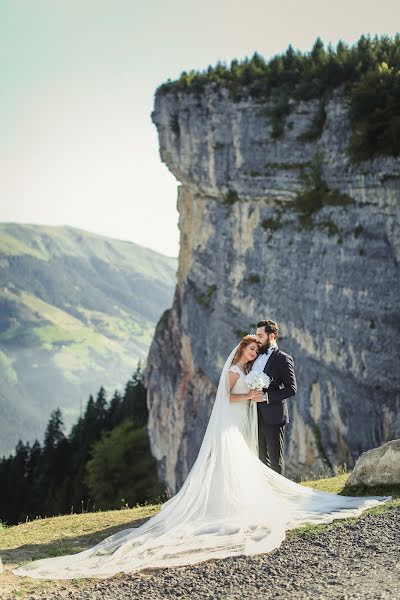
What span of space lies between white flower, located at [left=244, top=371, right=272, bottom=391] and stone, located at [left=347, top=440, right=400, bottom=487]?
298cm

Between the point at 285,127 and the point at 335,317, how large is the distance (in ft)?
42.4

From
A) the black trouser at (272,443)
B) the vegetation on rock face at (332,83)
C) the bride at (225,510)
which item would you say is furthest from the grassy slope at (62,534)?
the vegetation on rock face at (332,83)

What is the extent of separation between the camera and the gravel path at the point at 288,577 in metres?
7.84

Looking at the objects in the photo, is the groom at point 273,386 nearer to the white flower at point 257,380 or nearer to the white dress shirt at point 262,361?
the white dress shirt at point 262,361

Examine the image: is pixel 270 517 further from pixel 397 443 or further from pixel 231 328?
pixel 231 328

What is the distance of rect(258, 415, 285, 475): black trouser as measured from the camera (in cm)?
1245

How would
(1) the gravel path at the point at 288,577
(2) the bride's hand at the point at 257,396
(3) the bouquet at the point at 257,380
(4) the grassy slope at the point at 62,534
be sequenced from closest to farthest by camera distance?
(1) the gravel path at the point at 288,577, (4) the grassy slope at the point at 62,534, (3) the bouquet at the point at 257,380, (2) the bride's hand at the point at 257,396

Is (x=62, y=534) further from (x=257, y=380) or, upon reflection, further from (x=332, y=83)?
(x=332, y=83)

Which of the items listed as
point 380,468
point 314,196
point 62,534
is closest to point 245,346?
point 380,468

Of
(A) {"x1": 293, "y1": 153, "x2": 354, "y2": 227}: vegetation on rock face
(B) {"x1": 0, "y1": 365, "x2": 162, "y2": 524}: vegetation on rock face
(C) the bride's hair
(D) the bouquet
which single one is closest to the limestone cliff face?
(A) {"x1": 293, "y1": 153, "x2": 354, "y2": 227}: vegetation on rock face

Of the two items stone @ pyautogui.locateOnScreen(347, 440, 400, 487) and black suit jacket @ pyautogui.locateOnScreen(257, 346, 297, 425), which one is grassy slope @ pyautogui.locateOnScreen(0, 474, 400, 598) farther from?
black suit jacket @ pyautogui.locateOnScreen(257, 346, 297, 425)

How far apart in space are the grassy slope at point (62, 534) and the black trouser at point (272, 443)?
1729 millimetres

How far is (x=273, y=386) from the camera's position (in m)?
12.2

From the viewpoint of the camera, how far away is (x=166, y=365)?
6056 cm
